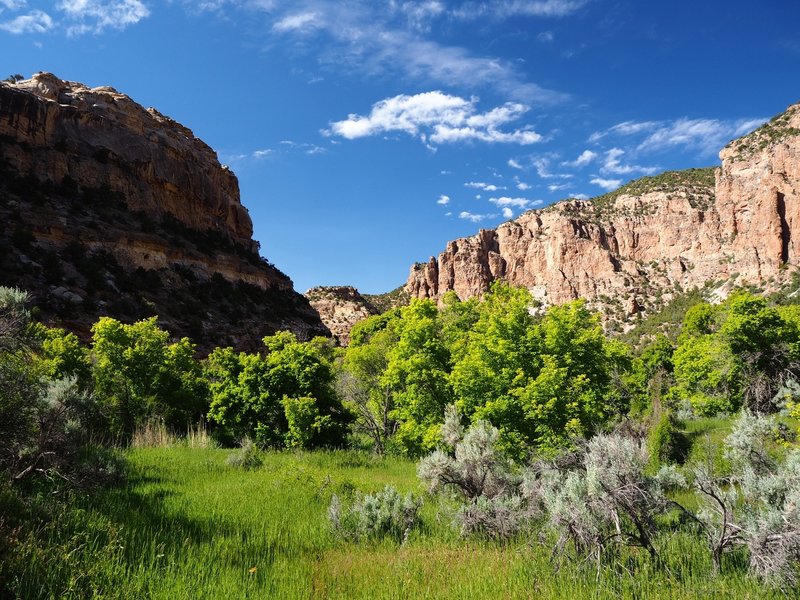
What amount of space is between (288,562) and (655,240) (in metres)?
142

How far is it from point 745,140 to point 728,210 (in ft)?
63.9

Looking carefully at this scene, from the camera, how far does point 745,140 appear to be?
374 ft

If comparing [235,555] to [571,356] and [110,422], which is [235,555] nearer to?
[571,356]

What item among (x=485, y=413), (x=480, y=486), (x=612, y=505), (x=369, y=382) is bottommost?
(x=480, y=486)

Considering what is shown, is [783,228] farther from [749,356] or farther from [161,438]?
[161,438]

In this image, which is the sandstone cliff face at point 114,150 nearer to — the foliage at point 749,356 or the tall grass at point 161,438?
the tall grass at point 161,438

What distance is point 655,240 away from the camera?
12575 cm

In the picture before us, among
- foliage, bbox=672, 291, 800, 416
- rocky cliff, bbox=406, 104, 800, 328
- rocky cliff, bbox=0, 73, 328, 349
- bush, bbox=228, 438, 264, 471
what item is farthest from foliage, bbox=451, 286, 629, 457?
rocky cliff, bbox=406, 104, 800, 328

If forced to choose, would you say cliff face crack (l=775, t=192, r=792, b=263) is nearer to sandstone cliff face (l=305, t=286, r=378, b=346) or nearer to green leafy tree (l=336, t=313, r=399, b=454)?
sandstone cliff face (l=305, t=286, r=378, b=346)

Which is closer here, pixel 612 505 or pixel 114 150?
pixel 612 505

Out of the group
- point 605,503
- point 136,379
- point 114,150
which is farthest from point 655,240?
point 605,503

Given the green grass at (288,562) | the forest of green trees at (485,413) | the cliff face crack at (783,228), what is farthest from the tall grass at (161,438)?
the cliff face crack at (783,228)

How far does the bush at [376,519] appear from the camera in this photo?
6861 mm

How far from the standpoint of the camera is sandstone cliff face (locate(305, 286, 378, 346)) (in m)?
90.7
